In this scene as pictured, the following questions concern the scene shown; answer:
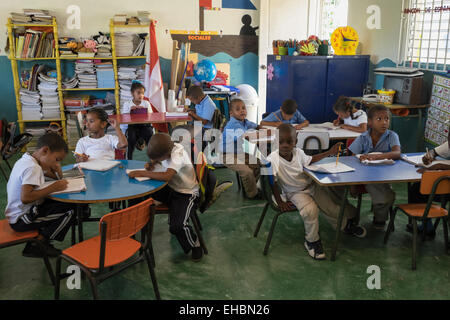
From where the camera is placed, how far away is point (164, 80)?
7.02m

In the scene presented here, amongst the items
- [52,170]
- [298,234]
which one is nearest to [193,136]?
[298,234]

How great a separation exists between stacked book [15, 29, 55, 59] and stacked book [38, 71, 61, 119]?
33 cm

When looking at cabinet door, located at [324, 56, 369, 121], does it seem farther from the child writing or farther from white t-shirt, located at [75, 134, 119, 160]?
white t-shirt, located at [75, 134, 119, 160]

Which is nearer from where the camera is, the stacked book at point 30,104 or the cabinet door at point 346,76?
the cabinet door at point 346,76

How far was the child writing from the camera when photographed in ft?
14.1

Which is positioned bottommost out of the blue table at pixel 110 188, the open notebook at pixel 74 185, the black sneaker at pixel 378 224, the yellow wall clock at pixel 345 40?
the black sneaker at pixel 378 224

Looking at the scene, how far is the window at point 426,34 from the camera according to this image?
16.4ft

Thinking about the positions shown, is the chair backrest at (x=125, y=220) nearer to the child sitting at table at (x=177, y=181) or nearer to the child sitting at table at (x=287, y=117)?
the child sitting at table at (x=177, y=181)

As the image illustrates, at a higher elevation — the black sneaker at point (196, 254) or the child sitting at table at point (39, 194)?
the child sitting at table at point (39, 194)

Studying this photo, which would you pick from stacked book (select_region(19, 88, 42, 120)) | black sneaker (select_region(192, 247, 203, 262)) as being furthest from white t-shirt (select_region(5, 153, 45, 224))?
stacked book (select_region(19, 88, 42, 120))

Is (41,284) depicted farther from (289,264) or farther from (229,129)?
(229,129)

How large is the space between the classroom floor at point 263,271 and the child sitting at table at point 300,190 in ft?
0.69

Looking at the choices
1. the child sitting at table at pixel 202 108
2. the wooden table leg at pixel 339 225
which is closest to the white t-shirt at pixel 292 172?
the wooden table leg at pixel 339 225

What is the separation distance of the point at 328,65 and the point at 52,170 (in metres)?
4.62
